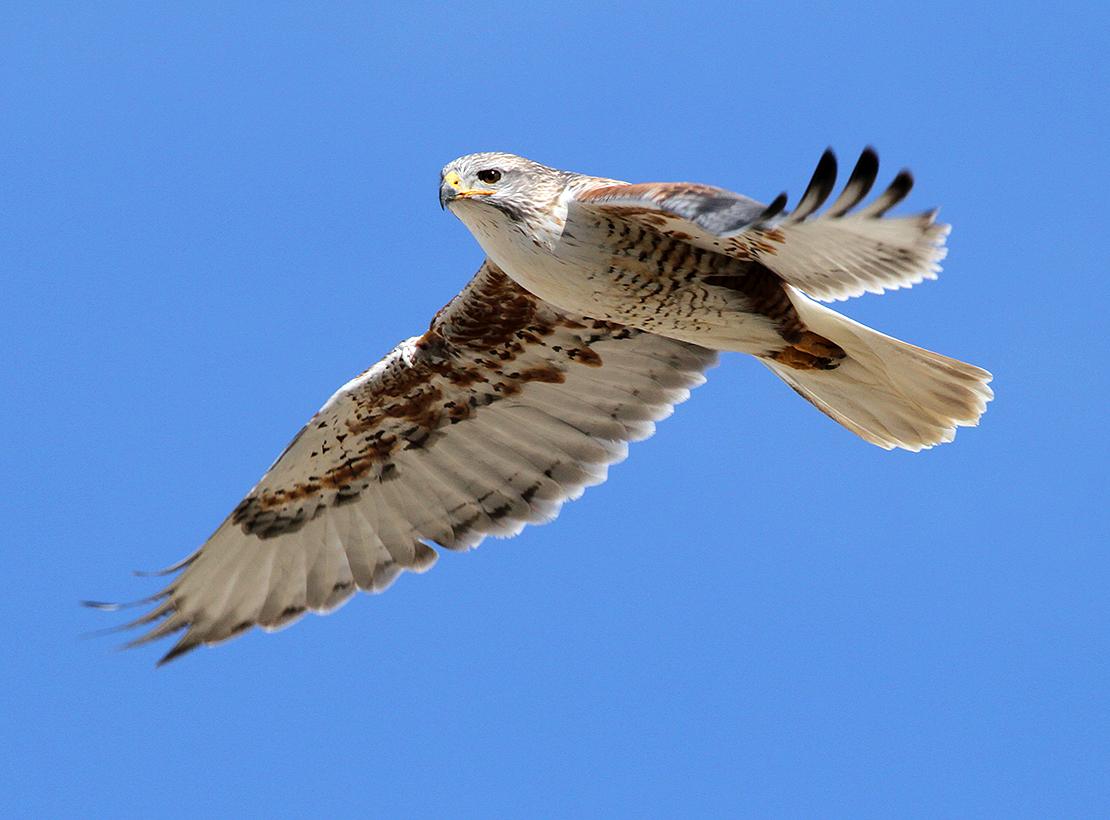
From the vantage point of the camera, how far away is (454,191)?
24.5 feet

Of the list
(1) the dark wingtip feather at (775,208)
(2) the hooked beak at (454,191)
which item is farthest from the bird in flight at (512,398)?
(1) the dark wingtip feather at (775,208)

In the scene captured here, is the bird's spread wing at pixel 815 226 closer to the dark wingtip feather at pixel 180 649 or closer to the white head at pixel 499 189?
the white head at pixel 499 189

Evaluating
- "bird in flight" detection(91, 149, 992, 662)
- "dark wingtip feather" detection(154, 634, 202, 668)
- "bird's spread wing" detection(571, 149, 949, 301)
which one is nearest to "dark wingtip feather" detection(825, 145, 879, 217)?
"bird's spread wing" detection(571, 149, 949, 301)

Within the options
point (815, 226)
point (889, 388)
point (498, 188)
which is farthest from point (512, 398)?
point (815, 226)

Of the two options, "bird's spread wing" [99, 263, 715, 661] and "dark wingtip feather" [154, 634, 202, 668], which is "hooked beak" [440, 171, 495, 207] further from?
"dark wingtip feather" [154, 634, 202, 668]

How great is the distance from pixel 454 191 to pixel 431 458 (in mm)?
2151

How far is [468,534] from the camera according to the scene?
905cm

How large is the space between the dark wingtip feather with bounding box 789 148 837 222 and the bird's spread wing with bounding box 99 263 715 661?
2438 millimetres

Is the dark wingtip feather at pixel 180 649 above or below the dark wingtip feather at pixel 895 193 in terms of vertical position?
below

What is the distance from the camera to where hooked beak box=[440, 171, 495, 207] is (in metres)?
7.44

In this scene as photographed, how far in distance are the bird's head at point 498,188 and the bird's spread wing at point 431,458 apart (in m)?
1.27

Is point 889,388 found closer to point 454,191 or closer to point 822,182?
point 822,182

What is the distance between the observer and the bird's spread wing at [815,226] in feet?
20.8

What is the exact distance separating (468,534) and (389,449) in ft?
2.05
